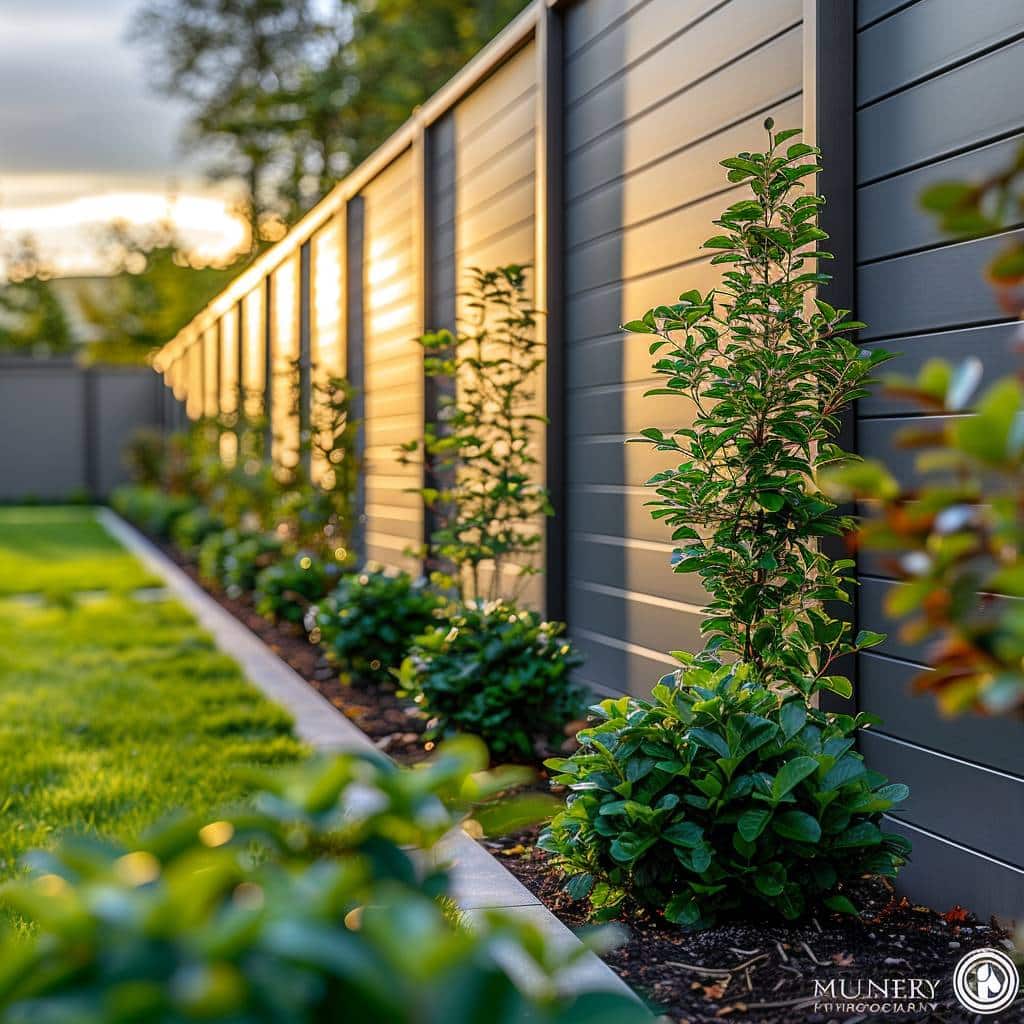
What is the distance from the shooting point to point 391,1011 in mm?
831

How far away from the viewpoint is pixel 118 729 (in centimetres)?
453

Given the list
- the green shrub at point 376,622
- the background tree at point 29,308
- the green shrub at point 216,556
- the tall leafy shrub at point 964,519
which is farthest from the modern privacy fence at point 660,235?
the background tree at point 29,308

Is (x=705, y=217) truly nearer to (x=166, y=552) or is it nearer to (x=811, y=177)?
(x=811, y=177)

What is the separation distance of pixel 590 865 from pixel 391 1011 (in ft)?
5.80

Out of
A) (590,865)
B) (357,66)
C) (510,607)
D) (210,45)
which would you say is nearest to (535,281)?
(510,607)

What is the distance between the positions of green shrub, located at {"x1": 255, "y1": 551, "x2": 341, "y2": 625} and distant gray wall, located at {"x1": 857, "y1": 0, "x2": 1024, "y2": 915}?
4.55m

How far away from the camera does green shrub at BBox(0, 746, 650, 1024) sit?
0.83 metres

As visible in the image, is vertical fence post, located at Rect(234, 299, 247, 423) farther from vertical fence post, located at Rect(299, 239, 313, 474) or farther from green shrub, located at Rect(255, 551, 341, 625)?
green shrub, located at Rect(255, 551, 341, 625)

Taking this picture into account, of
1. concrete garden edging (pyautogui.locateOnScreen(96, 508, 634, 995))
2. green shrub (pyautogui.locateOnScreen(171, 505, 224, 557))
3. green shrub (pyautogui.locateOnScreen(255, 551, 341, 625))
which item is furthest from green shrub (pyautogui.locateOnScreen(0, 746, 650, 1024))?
green shrub (pyautogui.locateOnScreen(171, 505, 224, 557))

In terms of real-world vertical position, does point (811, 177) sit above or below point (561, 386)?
above

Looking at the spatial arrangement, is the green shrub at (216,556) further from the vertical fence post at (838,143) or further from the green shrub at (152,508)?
the vertical fence post at (838,143)

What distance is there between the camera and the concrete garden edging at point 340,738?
2.21 m

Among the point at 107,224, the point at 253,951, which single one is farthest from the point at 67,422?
the point at 253,951

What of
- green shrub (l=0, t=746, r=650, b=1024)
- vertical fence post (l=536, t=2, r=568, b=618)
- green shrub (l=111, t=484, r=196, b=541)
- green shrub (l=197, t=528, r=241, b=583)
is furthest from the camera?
green shrub (l=111, t=484, r=196, b=541)
